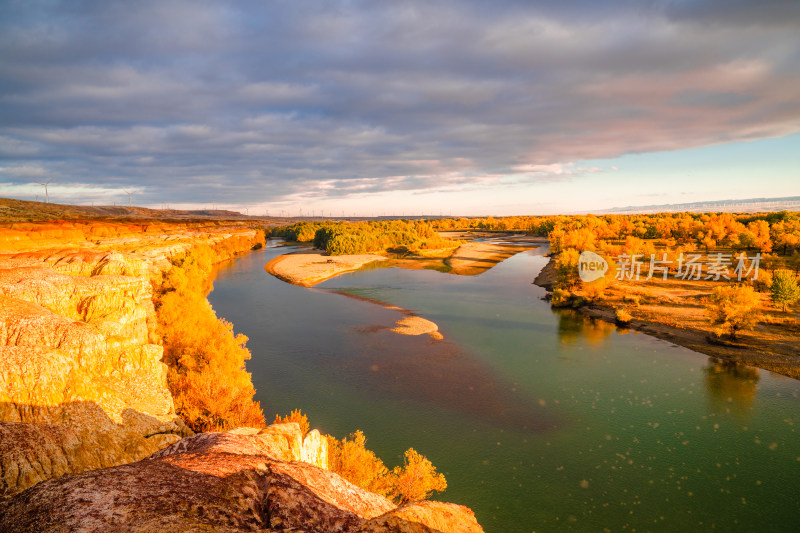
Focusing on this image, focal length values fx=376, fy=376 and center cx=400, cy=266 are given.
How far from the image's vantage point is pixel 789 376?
36.3 meters

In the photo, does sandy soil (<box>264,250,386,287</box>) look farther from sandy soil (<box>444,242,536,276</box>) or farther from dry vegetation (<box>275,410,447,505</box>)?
dry vegetation (<box>275,410,447,505</box>)

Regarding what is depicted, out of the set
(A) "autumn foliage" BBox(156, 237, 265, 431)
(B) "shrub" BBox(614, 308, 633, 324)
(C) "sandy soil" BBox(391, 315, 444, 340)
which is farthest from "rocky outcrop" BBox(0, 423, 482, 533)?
(B) "shrub" BBox(614, 308, 633, 324)

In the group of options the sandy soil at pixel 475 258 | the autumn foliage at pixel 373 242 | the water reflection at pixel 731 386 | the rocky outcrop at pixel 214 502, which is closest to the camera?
the rocky outcrop at pixel 214 502

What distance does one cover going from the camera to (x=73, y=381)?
1493 centimetres

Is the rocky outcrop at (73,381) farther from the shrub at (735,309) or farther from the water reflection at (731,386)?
the shrub at (735,309)

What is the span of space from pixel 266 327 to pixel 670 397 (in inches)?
1835

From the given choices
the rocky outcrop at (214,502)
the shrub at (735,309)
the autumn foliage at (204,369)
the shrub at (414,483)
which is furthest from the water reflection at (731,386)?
the autumn foliage at (204,369)

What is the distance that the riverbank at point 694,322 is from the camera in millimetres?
40469

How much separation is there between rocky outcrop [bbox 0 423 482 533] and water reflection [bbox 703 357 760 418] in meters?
33.7

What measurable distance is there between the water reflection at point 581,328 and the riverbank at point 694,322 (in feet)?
5.72

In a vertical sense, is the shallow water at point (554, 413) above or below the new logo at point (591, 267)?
below

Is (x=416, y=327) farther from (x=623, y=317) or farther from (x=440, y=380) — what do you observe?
(x=623, y=317)

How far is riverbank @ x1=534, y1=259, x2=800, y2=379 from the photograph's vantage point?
40469mm

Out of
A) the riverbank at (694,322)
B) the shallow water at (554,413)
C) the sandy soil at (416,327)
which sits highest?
the riverbank at (694,322)
